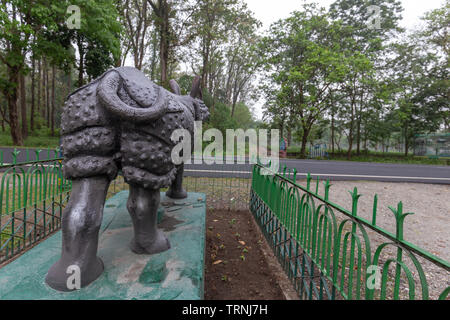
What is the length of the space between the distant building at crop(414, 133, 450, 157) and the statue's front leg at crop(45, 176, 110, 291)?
89.5 ft

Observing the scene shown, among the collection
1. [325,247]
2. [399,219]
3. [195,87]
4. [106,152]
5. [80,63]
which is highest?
[80,63]

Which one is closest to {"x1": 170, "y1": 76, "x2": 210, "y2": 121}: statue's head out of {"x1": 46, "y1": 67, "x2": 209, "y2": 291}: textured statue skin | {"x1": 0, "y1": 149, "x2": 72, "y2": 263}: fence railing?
{"x1": 46, "y1": 67, "x2": 209, "y2": 291}: textured statue skin

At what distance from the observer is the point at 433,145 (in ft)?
72.9

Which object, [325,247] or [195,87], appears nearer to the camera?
[325,247]

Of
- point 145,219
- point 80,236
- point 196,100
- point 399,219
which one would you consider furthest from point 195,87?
point 399,219

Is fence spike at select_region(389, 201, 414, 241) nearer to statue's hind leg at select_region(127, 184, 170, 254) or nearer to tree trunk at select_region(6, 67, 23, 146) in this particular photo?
statue's hind leg at select_region(127, 184, 170, 254)

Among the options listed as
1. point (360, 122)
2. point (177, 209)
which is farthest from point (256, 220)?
point (360, 122)

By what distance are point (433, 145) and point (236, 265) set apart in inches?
1038

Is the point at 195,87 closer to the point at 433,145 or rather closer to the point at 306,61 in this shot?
the point at 306,61

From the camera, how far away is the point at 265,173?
14.1 feet

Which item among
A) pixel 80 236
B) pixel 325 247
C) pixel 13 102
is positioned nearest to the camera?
pixel 80 236

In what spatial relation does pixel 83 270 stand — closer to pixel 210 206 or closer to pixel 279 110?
pixel 210 206
